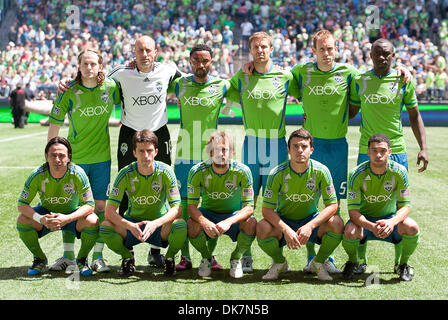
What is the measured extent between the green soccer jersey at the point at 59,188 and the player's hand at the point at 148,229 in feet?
1.97

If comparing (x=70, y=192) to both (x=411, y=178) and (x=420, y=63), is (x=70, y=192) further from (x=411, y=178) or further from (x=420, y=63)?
(x=420, y=63)

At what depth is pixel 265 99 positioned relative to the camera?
20.3 feet

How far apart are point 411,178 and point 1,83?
20936mm

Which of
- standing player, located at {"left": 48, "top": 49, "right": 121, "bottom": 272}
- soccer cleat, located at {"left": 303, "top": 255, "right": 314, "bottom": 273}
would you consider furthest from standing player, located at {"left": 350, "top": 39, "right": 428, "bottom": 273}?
standing player, located at {"left": 48, "top": 49, "right": 121, "bottom": 272}

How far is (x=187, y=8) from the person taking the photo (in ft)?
104

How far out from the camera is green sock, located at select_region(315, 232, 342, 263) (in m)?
5.41

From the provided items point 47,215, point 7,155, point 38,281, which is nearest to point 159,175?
point 47,215

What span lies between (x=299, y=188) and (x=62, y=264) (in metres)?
2.28

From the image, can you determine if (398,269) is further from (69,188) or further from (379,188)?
(69,188)

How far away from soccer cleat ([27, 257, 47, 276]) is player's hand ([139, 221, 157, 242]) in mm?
1022

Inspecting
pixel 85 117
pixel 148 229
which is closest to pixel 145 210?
pixel 148 229

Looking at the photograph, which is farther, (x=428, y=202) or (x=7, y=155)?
(x=7, y=155)

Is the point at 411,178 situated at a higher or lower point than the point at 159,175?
lower

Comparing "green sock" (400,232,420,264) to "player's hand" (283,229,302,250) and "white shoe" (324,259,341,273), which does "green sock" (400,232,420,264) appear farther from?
"player's hand" (283,229,302,250)
